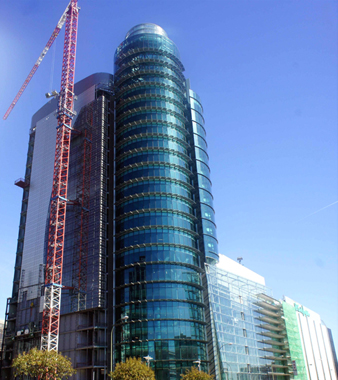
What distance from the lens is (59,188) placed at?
94.6m

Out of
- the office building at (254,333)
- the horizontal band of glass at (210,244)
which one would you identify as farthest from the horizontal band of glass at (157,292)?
the horizontal band of glass at (210,244)

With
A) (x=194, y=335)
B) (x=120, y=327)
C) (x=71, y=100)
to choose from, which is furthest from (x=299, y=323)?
(x=71, y=100)

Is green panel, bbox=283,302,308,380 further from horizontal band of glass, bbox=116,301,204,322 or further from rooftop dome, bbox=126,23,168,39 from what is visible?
rooftop dome, bbox=126,23,168,39

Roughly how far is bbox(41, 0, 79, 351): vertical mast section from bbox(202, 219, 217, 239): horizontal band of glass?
34321 millimetres

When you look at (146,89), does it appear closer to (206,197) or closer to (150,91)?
(150,91)

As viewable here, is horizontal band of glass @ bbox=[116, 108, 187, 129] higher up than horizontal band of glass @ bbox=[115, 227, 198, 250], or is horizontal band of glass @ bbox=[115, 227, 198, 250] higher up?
horizontal band of glass @ bbox=[116, 108, 187, 129]

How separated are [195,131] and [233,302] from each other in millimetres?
46977

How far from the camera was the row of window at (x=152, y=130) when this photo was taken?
106062 millimetres

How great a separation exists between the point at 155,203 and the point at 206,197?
57.7 feet

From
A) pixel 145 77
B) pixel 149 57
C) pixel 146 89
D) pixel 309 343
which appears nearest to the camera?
pixel 146 89

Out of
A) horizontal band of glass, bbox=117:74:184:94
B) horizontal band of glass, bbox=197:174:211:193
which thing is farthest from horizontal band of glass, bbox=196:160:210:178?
horizontal band of glass, bbox=117:74:184:94

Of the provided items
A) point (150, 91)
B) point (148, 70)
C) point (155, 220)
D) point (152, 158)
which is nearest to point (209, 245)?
point (155, 220)

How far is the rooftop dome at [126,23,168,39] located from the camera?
122 metres

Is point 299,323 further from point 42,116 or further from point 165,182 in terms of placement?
point 42,116
